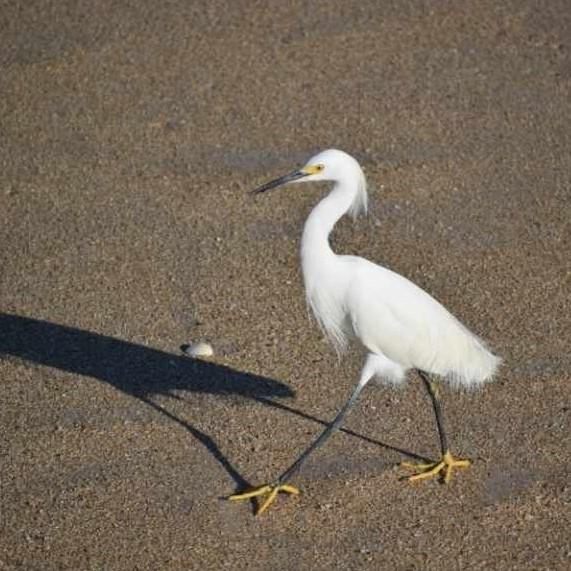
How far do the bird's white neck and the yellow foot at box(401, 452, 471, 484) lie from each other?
1253 mm

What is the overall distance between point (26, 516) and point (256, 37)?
5.75 meters

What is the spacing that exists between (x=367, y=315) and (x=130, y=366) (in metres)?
1.76

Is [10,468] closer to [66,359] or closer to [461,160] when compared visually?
[66,359]

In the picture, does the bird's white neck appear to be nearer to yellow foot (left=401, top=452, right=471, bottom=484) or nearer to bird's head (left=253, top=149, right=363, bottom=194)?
bird's head (left=253, top=149, right=363, bottom=194)

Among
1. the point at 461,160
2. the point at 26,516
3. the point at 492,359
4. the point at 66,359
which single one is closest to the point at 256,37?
the point at 461,160

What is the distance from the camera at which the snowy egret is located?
20.9 ft

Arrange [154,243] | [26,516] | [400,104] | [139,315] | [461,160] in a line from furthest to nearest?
[400,104], [461,160], [154,243], [139,315], [26,516]

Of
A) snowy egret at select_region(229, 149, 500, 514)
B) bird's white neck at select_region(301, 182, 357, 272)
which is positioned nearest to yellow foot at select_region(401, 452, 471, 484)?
snowy egret at select_region(229, 149, 500, 514)

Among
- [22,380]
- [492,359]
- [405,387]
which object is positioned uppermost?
[492,359]

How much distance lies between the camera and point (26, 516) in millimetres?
6301

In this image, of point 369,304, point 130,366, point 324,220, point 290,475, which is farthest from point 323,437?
point 130,366

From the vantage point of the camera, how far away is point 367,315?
6.39 m

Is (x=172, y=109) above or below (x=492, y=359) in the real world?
below

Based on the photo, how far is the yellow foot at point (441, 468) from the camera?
657 centimetres
